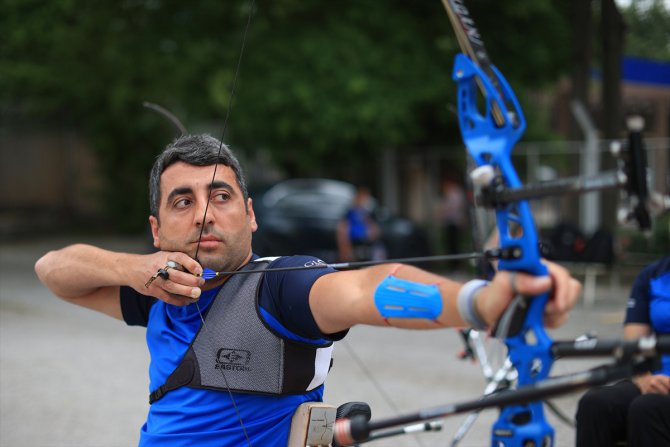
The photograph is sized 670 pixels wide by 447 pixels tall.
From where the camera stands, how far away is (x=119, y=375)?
6.16 meters

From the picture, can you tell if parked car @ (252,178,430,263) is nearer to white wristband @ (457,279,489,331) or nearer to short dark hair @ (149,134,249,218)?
short dark hair @ (149,134,249,218)

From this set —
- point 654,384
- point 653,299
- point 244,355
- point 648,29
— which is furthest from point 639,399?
point 648,29

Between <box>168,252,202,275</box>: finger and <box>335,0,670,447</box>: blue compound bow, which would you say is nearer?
<box>335,0,670,447</box>: blue compound bow

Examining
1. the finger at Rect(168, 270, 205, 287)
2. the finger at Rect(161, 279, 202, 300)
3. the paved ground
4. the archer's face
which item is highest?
the archer's face

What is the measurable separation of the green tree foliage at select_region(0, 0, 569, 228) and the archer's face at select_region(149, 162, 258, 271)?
9284mm

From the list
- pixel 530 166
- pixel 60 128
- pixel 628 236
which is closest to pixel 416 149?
pixel 530 166

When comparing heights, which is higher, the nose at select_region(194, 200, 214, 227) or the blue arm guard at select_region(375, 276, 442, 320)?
the nose at select_region(194, 200, 214, 227)

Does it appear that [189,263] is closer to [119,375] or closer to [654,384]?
[654,384]

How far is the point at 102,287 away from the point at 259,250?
7207 mm

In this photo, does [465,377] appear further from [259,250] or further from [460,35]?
[460,35]

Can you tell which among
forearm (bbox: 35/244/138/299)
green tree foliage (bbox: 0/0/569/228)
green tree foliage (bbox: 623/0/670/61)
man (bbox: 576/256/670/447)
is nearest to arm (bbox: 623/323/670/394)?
man (bbox: 576/256/670/447)

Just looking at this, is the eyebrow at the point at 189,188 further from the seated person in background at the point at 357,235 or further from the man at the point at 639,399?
the seated person in background at the point at 357,235

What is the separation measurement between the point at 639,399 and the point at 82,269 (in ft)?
6.48

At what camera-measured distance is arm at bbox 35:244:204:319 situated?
7.19 feet
